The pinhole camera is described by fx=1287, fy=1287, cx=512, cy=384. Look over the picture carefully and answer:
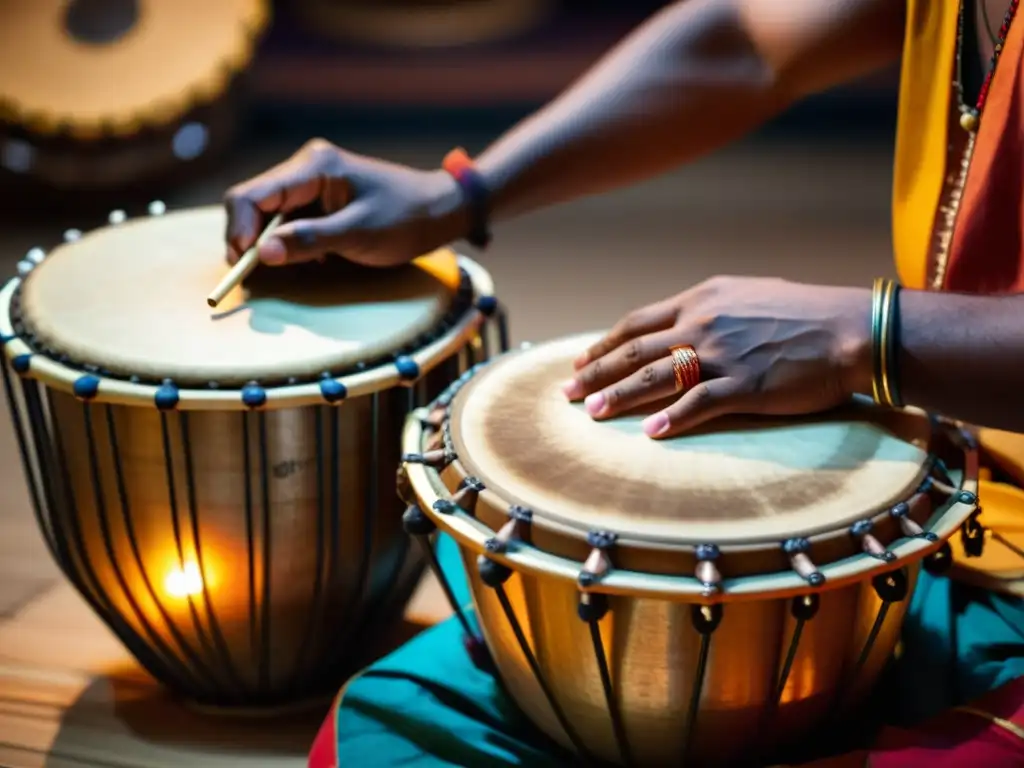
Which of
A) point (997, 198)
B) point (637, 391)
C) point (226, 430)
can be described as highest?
point (997, 198)

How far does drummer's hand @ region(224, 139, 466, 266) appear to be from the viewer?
1.26 meters

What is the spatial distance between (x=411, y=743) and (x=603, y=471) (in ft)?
1.13

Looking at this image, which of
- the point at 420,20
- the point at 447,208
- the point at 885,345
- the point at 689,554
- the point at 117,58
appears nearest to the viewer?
the point at 689,554

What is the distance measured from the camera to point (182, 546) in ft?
4.14

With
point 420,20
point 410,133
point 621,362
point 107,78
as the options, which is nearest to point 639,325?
point 621,362

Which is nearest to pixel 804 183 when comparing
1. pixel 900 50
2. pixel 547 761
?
pixel 900 50

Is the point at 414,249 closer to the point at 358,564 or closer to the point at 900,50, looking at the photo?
the point at 358,564

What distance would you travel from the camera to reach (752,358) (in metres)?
1.02

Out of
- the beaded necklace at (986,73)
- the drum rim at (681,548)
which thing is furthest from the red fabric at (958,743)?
the beaded necklace at (986,73)

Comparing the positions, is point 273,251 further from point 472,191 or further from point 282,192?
point 472,191

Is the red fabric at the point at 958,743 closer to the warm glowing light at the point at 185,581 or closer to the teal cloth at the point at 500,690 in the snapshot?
the teal cloth at the point at 500,690

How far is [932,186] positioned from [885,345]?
28 centimetres

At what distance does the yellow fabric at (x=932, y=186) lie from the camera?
3.70ft

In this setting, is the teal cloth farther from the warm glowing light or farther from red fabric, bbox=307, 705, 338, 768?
the warm glowing light
